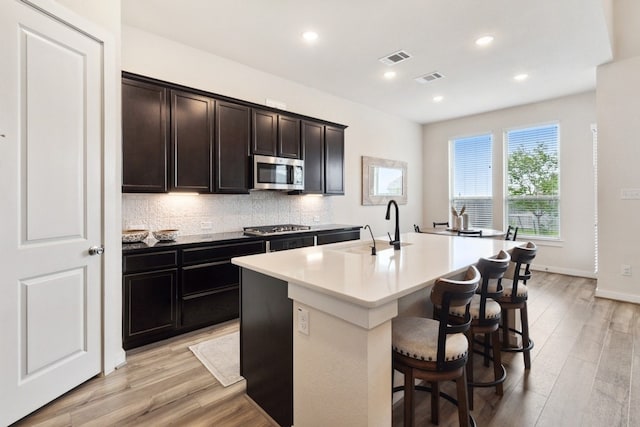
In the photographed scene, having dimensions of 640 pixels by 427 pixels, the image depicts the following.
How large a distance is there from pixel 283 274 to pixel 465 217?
13.2ft

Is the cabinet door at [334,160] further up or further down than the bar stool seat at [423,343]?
further up

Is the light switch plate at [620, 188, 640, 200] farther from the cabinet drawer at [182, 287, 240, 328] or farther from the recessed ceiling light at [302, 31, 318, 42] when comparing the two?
the cabinet drawer at [182, 287, 240, 328]

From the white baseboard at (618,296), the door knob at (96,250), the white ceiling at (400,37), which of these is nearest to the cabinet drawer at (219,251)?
the door knob at (96,250)

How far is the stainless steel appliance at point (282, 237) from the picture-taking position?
3588mm

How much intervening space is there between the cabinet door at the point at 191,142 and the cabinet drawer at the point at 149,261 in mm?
716

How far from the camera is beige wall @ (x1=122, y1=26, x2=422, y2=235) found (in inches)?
130

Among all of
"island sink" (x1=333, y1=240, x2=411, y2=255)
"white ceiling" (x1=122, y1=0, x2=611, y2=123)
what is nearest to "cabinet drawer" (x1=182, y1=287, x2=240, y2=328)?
"island sink" (x1=333, y1=240, x2=411, y2=255)

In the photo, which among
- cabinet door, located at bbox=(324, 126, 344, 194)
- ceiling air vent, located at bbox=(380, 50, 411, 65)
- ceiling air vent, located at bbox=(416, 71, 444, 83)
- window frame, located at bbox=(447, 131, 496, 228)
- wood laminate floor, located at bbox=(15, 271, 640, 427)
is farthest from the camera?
window frame, located at bbox=(447, 131, 496, 228)

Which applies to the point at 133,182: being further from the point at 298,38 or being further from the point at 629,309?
the point at 629,309

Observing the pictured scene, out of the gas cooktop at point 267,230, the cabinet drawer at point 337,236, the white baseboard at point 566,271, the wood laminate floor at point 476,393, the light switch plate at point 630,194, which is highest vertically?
the light switch plate at point 630,194

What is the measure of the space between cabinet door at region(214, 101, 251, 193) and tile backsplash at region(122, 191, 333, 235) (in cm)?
35

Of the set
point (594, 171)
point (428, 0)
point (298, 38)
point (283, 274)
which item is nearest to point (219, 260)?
point (283, 274)

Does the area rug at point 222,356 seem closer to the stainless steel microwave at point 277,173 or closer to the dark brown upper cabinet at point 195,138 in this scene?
the dark brown upper cabinet at point 195,138

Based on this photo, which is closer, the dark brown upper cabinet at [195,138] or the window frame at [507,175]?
the dark brown upper cabinet at [195,138]
